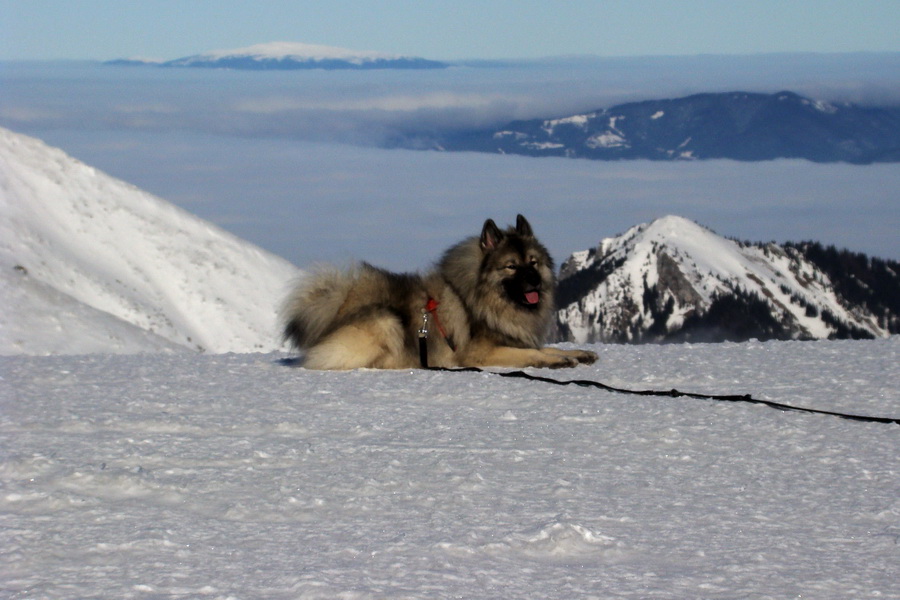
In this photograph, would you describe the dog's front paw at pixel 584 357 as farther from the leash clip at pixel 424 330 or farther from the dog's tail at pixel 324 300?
the dog's tail at pixel 324 300

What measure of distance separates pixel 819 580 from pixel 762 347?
28.4 ft

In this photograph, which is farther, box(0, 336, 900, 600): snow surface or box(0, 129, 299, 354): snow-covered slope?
box(0, 129, 299, 354): snow-covered slope

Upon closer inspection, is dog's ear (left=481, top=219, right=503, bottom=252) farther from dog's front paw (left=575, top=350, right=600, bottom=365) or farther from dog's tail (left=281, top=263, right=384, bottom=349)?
dog's front paw (left=575, top=350, right=600, bottom=365)

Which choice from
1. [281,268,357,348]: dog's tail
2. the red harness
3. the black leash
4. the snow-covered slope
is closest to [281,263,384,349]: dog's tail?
[281,268,357,348]: dog's tail

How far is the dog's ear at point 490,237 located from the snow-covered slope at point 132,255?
58.9 metres

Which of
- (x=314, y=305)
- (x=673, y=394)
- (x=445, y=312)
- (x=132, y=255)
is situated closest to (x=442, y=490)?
(x=673, y=394)

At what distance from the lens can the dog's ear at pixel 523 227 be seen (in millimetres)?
11797

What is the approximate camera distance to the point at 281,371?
38.4ft

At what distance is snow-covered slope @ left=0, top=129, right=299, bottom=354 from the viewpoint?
259ft

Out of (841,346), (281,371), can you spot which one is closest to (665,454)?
(281,371)

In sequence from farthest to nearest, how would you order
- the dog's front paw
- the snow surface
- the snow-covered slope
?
the snow-covered slope < the dog's front paw < the snow surface

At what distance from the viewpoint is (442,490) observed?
6.45m

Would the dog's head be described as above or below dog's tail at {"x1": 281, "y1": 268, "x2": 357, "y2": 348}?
above

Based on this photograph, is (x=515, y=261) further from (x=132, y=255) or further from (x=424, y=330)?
(x=132, y=255)
